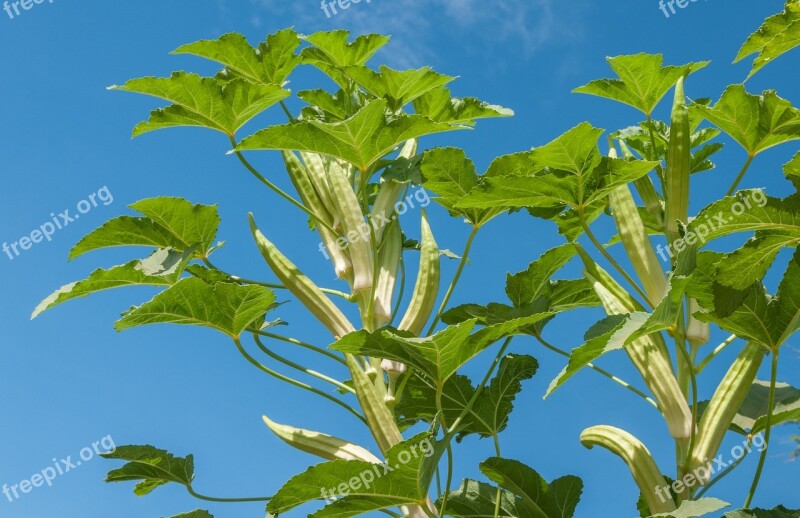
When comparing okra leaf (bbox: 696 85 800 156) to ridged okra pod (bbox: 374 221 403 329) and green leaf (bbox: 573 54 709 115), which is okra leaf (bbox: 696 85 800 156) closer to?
green leaf (bbox: 573 54 709 115)

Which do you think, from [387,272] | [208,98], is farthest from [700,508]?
[208,98]

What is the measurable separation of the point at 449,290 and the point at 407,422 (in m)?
0.80

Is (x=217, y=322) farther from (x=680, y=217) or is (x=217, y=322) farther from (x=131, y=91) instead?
(x=680, y=217)

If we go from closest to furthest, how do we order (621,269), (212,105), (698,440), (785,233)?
(785,233) < (698,440) < (621,269) < (212,105)

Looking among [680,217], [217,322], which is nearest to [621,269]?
[680,217]

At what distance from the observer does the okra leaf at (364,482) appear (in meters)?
2.65

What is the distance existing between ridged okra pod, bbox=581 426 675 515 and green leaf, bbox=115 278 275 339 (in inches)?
52.2

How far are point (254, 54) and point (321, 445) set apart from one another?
→ 1.64 metres

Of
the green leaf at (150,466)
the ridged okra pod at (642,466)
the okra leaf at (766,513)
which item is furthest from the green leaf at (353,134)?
the okra leaf at (766,513)

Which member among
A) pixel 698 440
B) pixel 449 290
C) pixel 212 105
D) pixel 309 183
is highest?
pixel 212 105

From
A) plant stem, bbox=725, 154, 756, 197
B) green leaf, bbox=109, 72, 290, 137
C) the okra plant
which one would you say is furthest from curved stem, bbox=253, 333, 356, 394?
plant stem, bbox=725, 154, 756, 197

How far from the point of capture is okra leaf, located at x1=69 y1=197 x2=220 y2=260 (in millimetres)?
3363

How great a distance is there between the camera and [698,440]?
9.06ft

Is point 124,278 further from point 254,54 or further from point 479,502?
point 479,502
